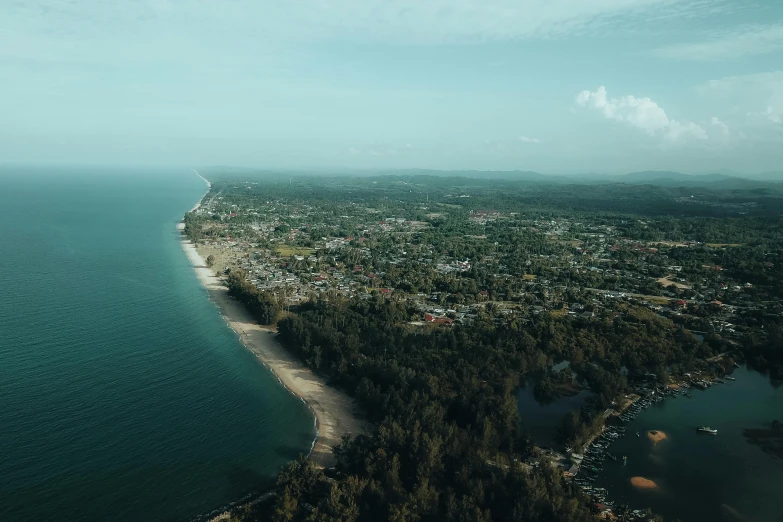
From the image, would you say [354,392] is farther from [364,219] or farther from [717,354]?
[364,219]

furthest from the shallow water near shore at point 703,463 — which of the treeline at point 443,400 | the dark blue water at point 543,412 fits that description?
the dark blue water at point 543,412

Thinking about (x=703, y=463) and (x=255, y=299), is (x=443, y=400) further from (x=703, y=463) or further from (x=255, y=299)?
(x=255, y=299)

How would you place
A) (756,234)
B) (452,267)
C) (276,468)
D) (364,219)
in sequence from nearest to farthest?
(276,468) → (452,267) → (756,234) → (364,219)

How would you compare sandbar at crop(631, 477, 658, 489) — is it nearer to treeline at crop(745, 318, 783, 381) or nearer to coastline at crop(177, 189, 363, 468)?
coastline at crop(177, 189, 363, 468)

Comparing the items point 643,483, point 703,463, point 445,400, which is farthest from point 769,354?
point 445,400

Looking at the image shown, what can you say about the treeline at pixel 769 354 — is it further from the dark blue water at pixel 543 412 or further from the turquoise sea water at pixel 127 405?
the turquoise sea water at pixel 127 405

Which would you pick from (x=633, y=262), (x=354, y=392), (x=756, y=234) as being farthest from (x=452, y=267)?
(x=756, y=234)

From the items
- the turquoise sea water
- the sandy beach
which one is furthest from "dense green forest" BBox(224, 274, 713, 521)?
the turquoise sea water
